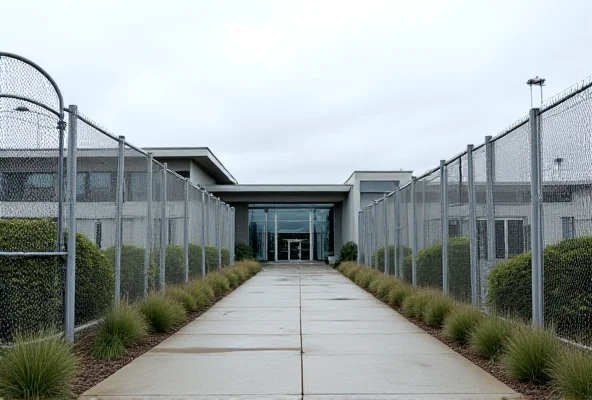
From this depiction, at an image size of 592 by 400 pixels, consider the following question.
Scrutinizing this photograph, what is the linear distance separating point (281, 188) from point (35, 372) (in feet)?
125

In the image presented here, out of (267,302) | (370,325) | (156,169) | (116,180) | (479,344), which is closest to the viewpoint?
(479,344)

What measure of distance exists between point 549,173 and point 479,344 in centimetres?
207

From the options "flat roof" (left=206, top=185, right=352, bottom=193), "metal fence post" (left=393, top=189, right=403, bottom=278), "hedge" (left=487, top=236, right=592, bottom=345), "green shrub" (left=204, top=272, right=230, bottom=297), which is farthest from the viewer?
"flat roof" (left=206, top=185, right=352, bottom=193)

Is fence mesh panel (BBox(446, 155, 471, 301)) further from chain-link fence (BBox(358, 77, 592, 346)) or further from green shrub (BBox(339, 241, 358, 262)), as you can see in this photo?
green shrub (BBox(339, 241, 358, 262))

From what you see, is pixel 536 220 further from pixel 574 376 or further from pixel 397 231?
pixel 397 231

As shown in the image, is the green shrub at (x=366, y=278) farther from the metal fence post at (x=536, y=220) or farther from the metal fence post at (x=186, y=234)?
the metal fence post at (x=536, y=220)

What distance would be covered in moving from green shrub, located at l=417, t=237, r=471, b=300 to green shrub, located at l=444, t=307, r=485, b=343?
1668mm

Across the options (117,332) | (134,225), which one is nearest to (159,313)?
(134,225)

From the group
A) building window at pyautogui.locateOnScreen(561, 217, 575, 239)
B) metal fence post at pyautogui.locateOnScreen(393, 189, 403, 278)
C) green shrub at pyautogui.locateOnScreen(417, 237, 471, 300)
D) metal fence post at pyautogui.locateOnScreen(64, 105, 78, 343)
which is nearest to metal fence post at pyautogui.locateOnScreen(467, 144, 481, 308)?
green shrub at pyautogui.locateOnScreen(417, 237, 471, 300)

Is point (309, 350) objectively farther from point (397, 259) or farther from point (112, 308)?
point (397, 259)

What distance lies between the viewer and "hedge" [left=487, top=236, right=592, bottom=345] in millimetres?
6367

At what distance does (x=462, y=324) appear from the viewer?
866 centimetres

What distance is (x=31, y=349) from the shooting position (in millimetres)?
5637

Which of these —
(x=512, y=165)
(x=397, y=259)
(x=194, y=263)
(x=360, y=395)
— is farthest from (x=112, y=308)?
(x=397, y=259)
